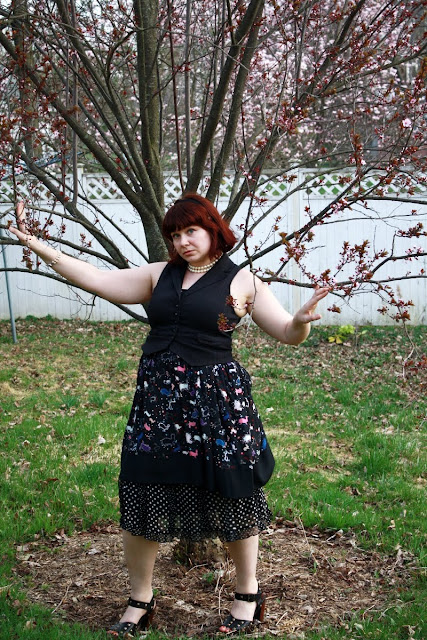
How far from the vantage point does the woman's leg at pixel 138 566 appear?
282cm

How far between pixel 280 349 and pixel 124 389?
243 centimetres

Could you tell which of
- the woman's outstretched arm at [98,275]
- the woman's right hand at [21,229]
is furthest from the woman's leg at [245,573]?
the woman's right hand at [21,229]

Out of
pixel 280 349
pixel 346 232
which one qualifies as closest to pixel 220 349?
pixel 280 349

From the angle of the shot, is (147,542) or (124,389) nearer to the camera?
(147,542)

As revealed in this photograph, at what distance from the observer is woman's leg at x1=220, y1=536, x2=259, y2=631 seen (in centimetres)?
283

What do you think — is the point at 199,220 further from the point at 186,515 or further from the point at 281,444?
the point at 281,444

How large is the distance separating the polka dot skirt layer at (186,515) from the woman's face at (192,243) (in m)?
0.89

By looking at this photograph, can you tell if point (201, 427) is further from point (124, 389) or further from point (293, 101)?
point (124, 389)

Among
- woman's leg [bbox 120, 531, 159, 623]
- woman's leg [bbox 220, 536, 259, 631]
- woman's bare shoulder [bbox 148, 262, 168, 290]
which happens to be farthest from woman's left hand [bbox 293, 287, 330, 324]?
woman's leg [bbox 120, 531, 159, 623]

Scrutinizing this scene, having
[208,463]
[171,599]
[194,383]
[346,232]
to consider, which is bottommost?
[171,599]

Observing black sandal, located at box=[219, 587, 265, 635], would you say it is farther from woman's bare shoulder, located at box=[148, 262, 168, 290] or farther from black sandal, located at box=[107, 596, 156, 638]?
woman's bare shoulder, located at box=[148, 262, 168, 290]

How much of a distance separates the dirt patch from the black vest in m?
1.13

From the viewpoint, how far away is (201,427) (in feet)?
8.74

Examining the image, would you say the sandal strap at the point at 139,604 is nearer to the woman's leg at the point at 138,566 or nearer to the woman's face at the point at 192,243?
the woman's leg at the point at 138,566
